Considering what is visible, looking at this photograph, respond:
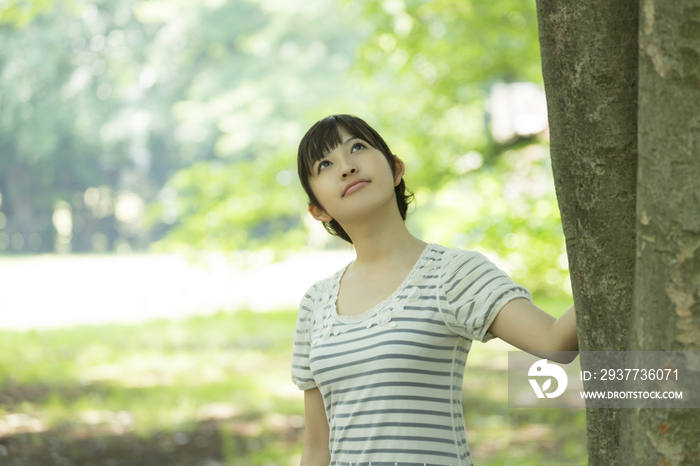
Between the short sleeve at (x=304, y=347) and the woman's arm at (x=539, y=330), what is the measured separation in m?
0.59

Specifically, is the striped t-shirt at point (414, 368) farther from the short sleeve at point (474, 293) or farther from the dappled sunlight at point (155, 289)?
the dappled sunlight at point (155, 289)

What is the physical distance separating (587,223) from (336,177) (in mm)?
642

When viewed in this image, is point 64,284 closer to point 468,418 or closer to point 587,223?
point 468,418

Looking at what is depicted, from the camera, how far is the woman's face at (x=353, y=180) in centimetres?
159

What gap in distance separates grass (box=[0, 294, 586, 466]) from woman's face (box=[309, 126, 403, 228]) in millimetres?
3290

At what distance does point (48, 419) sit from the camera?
218 inches

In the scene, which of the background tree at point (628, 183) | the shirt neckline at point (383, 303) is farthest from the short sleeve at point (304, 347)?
the background tree at point (628, 183)

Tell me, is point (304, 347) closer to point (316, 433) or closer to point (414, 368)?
point (316, 433)

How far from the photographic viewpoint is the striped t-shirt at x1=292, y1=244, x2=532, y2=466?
143 centimetres

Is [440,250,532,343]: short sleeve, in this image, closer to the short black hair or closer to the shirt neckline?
the shirt neckline

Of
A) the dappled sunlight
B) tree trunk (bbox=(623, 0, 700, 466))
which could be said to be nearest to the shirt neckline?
tree trunk (bbox=(623, 0, 700, 466))

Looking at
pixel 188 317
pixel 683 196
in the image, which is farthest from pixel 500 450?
pixel 188 317

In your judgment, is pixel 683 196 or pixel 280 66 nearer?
pixel 683 196

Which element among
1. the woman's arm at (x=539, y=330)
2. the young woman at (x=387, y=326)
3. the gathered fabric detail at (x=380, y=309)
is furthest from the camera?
the gathered fabric detail at (x=380, y=309)
